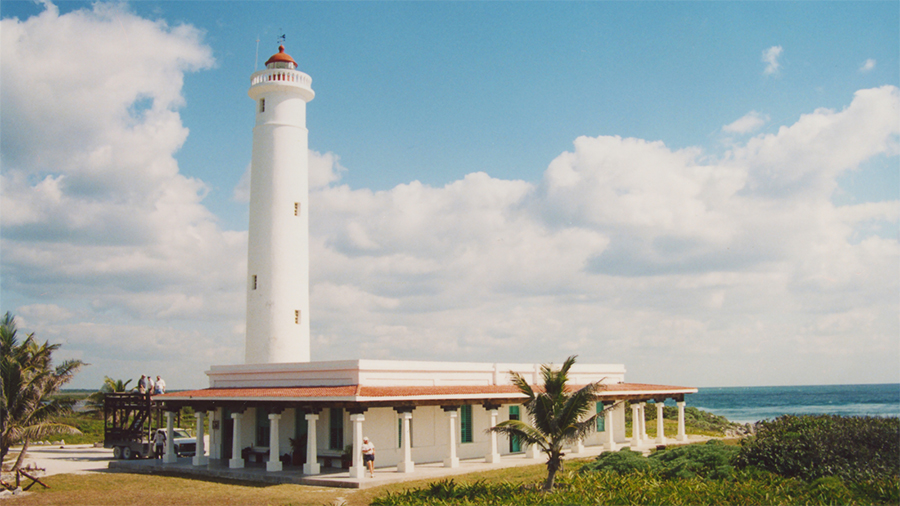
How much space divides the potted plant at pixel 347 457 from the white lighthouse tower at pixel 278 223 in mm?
6244

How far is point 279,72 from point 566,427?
19901 millimetres

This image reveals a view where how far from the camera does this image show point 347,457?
73.0 ft

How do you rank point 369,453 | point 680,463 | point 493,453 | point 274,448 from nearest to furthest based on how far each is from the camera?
point 680,463 → point 369,453 → point 274,448 → point 493,453

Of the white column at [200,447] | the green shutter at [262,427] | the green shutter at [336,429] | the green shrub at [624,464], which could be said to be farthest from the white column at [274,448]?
the green shrub at [624,464]

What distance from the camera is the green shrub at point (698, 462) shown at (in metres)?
17.2

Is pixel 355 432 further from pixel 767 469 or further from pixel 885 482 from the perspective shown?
pixel 885 482

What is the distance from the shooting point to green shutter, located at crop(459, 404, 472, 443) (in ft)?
86.5

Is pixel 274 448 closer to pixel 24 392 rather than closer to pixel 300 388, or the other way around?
pixel 300 388

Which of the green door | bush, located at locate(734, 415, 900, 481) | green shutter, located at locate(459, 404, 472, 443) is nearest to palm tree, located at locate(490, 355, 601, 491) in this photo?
bush, located at locate(734, 415, 900, 481)

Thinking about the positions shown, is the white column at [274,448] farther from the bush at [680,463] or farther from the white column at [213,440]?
the bush at [680,463]

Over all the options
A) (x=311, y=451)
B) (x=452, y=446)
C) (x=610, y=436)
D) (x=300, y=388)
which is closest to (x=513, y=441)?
(x=610, y=436)

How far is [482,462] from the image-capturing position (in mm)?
24953

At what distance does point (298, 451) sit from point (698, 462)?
42.1 ft

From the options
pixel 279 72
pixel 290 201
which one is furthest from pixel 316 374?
pixel 279 72
